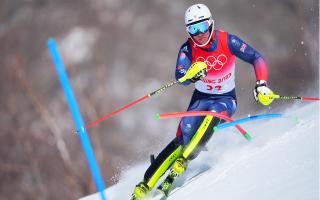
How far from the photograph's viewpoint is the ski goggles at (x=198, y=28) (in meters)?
4.28

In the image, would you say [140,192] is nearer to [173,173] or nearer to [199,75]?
[173,173]

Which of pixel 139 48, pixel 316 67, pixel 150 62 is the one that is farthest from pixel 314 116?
pixel 139 48

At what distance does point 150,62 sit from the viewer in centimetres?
1602

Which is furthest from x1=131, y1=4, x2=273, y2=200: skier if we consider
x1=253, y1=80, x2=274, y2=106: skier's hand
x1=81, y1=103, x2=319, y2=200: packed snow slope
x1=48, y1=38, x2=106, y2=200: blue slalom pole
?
x1=48, y1=38, x2=106, y2=200: blue slalom pole

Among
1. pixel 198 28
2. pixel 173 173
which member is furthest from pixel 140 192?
pixel 198 28

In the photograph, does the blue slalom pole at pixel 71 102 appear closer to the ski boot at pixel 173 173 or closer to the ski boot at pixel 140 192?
the ski boot at pixel 140 192

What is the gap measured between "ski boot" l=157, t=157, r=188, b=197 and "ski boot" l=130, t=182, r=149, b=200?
0.11 m

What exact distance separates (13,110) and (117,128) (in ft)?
9.48

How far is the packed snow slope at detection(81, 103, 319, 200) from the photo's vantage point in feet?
11.7

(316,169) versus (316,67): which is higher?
(316,67)

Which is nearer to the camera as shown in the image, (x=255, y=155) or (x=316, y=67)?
(x=255, y=155)

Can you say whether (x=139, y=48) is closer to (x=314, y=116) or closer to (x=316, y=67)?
(x=316, y=67)

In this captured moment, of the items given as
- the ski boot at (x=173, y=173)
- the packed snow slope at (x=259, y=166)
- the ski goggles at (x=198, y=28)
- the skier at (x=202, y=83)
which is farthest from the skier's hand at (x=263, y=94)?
the ski boot at (x=173, y=173)

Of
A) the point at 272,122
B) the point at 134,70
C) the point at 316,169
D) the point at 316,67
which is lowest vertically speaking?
the point at 316,169
